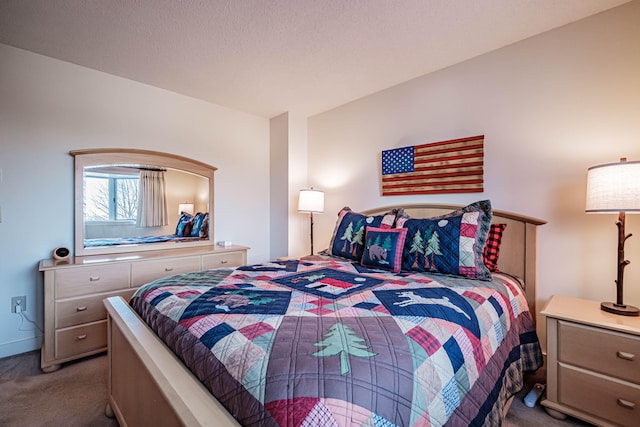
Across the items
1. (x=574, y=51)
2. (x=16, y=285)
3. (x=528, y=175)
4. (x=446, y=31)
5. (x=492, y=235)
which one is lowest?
(x=16, y=285)

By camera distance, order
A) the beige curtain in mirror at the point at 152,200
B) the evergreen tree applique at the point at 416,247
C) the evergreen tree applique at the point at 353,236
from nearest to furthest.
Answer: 1. the evergreen tree applique at the point at 416,247
2. the evergreen tree applique at the point at 353,236
3. the beige curtain in mirror at the point at 152,200

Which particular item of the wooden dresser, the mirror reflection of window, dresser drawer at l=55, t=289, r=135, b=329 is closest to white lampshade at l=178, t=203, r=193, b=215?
the mirror reflection of window

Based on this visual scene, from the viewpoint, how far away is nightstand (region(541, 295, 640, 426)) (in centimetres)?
135

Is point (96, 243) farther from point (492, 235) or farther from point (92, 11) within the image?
point (492, 235)

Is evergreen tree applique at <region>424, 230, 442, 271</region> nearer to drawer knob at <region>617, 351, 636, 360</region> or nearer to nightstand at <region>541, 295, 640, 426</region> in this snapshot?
nightstand at <region>541, 295, 640, 426</region>

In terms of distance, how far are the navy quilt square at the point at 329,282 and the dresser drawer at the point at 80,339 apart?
5.39ft

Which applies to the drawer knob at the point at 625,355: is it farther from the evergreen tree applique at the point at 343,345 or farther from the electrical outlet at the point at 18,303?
the electrical outlet at the point at 18,303

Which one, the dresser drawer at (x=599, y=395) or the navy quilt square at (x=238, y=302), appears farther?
the dresser drawer at (x=599, y=395)

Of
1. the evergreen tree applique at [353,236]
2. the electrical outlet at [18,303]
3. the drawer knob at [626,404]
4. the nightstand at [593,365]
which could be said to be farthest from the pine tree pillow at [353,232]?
the electrical outlet at [18,303]

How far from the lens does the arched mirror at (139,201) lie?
2488 millimetres

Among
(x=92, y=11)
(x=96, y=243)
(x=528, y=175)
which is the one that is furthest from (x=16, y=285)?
(x=528, y=175)

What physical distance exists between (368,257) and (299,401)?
4.81 feet

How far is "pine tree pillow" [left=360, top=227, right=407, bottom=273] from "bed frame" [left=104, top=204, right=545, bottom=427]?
0.82m

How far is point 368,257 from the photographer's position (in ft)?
6.77
